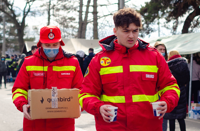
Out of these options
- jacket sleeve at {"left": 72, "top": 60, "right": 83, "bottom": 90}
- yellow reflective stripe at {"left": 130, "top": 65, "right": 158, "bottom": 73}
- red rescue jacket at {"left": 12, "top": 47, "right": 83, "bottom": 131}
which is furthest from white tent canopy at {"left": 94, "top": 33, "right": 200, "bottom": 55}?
yellow reflective stripe at {"left": 130, "top": 65, "right": 158, "bottom": 73}

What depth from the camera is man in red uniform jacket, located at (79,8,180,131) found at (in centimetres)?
232

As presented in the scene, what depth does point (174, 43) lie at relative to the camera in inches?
408

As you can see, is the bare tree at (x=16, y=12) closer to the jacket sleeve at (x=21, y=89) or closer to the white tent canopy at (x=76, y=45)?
the white tent canopy at (x=76, y=45)

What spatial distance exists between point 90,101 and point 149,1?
16914mm

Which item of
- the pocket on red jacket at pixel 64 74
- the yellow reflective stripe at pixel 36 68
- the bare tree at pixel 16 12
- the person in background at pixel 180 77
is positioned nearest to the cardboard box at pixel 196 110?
the person in background at pixel 180 77

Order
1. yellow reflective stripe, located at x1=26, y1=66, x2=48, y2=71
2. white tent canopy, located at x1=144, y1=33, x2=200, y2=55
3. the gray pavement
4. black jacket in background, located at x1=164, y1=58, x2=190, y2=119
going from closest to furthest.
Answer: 1. yellow reflective stripe, located at x1=26, y1=66, x2=48, y2=71
2. black jacket in background, located at x1=164, y1=58, x2=190, y2=119
3. the gray pavement
4. white tent canopy, located at x1=144, y1=33, x2=200, y2=55

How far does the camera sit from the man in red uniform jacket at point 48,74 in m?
3.16

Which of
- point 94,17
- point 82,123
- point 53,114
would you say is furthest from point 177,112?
point 94,17

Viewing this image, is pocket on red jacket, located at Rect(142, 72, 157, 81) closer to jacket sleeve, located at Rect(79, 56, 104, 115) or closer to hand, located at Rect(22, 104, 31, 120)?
jacket sleeve, located at Rect(79, 56, 104, 115)

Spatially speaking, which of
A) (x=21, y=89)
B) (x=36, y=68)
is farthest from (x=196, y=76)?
(x=21, y=89)

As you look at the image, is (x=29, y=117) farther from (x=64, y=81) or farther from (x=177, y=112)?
(x=177, y=112)

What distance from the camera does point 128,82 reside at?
92.4 inches

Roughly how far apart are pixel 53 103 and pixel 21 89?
426 millimetres

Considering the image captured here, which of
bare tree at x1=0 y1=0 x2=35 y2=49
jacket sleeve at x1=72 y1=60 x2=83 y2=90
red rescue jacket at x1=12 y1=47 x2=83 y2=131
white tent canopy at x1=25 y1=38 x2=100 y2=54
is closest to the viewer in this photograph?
red rescue jacket at x1=12 y1=47 x2=83 y2=131
